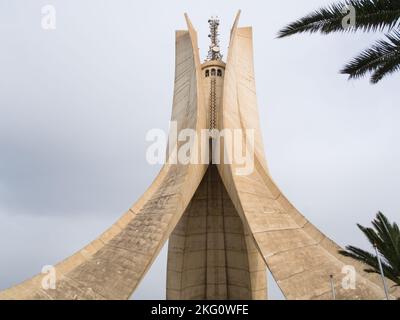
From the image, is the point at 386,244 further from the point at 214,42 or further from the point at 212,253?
the point at 214,42

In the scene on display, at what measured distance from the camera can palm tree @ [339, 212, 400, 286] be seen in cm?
479

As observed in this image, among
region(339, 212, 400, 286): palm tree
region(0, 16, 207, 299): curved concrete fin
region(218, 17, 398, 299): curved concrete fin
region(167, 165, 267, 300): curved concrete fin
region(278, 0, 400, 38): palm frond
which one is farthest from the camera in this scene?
region(167, 165, 267, 300): curved concrete fin

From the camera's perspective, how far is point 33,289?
632 centimetres

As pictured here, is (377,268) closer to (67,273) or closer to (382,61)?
(382,61)

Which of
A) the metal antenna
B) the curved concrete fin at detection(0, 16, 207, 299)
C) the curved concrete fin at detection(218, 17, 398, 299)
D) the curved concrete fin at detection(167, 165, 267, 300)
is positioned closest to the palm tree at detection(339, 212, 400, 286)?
the curved concrete fin at detection(218, 17, 398, 299)

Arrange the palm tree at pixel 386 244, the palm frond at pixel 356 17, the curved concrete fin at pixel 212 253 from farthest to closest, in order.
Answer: the curved concrete fin at pixel 212 253 < the palm tree at pixel 386 244 < the palm frond at pixel 356 17

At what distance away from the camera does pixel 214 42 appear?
50.6 ft

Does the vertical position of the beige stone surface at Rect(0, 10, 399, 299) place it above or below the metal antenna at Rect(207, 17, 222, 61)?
below

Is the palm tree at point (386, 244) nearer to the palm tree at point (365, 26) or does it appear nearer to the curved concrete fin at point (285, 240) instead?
the curved concrete fin at point (285, 240)

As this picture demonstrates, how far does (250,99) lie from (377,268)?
9914 millimetres

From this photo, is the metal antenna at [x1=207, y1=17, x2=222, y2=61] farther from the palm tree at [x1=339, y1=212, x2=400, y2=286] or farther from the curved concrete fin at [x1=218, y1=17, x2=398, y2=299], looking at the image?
the palm tree at [x1=339, y1=212, x2=400, y2=286]

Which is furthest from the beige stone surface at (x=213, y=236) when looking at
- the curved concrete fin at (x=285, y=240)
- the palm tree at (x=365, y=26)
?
the palm tree at (x=365, y=26)

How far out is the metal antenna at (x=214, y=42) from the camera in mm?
14891

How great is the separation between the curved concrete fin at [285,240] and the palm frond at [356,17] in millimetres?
4854
